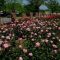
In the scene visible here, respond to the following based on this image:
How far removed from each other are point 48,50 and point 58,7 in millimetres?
56020

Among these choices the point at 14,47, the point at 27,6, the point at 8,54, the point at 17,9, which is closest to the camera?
the point at 8,54

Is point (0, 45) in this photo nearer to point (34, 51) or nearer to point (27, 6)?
point (34, 51)

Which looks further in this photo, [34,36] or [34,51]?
[34,36]

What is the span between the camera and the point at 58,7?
61969 millimetres

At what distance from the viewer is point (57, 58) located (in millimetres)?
6344

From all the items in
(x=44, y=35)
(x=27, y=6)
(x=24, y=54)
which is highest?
(x=24, y=54)

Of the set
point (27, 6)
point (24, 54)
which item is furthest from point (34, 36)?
point (27, 6)

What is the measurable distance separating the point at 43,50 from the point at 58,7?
56109mm

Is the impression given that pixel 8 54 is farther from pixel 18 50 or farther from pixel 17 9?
pixel 17 9

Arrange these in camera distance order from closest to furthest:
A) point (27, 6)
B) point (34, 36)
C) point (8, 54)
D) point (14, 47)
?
point (8, 54), point (14, 47), point (34, 36), point (27, 6)

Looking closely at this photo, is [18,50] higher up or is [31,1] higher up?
[18,50]

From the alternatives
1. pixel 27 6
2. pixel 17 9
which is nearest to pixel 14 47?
pixel 17 9

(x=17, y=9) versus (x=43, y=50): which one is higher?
(x=43, y=50)

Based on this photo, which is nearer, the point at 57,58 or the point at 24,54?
the point at 24,54
